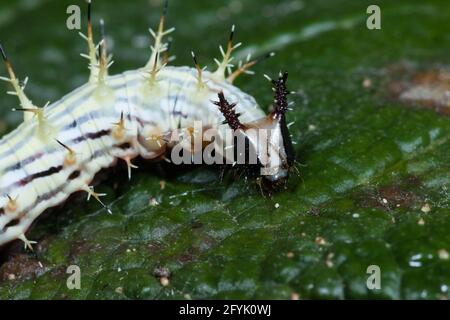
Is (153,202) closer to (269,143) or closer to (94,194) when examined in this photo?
(94,194)

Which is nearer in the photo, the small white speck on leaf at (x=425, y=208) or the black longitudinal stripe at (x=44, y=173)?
the small white speck on leaf at (x=425, y=208)

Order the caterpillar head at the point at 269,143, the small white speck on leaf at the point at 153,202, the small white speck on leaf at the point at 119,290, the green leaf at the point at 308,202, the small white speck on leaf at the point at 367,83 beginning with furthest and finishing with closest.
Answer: the small white speck on leaf at the point at 367,83
the small white speck on leaf at the point at 153,202
the caterpillar head at the point at 269,143
the small white speck on leaf at the point at 119,290
the green leaf at the point at 308,202

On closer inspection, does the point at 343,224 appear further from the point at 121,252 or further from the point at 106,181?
the point at 106,181

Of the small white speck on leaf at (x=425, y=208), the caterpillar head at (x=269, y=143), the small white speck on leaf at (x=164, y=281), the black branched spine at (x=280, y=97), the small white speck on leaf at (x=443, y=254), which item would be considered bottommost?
the small white speck on leaf at (x=164, y=281)

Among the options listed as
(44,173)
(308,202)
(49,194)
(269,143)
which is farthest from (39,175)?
(308,202)

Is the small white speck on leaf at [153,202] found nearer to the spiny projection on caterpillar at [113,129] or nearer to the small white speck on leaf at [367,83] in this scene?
the spiny projection on caterpillar at [113,129]

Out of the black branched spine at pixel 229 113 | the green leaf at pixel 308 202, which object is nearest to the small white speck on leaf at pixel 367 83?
the green leaf at pixel 308 202

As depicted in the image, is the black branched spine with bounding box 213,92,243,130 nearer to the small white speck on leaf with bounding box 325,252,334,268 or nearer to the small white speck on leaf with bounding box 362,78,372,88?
the small white speck on leaf with bounding box 325,252,334,268
